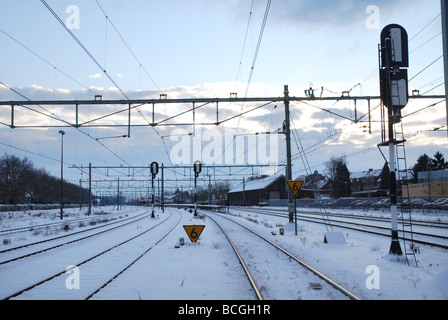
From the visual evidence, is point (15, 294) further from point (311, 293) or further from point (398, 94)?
point (398, 94)

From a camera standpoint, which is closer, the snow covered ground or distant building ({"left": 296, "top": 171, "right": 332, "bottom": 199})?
the snow covered ground

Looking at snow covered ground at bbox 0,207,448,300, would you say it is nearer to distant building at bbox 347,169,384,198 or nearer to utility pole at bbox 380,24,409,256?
utility pole at bbox 380,24,409,256

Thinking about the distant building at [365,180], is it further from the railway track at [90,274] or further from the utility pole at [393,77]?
the railway track at [90,274]

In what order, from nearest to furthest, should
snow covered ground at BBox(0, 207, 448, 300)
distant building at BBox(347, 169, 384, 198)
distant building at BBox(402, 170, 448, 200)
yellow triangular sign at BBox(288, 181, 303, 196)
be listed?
snow covered ground at BBox(0, 207, 448, 300) → yellow triangular sign at BBox(288, 181, 303, 196) → distant building at BBox(402, 170, 448, 200) → distant building at BBox(347, 169, 384, 198)

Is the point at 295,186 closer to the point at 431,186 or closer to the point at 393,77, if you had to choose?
the point at 393,77

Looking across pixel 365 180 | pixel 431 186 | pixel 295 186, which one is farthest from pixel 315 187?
pixel 295 186

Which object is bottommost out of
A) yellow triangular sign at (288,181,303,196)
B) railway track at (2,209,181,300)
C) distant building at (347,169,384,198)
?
railway track at (2,209,181,300)

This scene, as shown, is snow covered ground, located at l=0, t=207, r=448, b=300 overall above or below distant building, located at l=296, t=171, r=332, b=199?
below

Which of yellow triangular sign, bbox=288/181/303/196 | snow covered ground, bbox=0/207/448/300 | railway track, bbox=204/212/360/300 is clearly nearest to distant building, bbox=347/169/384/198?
yellow triangular sign, bbox=288/181/303/196

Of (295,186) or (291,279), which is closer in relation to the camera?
(291,279)

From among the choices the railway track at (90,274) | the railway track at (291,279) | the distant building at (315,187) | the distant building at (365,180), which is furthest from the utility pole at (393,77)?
the distant building at (365,180)

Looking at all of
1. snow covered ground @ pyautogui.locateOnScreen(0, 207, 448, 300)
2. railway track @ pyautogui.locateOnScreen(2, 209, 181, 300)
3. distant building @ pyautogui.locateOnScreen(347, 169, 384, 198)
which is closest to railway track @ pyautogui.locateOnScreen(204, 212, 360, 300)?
snow covered ground @ pyautogui.locateOnScreen(0, 207, 448, 300)

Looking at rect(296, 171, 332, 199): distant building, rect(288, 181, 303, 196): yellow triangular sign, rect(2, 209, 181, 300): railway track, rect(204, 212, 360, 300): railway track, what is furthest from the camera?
rect(296, 171, 332, 199): distant building

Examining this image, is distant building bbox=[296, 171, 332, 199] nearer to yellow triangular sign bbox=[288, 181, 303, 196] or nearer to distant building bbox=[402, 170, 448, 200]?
distant building bbox=[402, 170, 448, 200]
